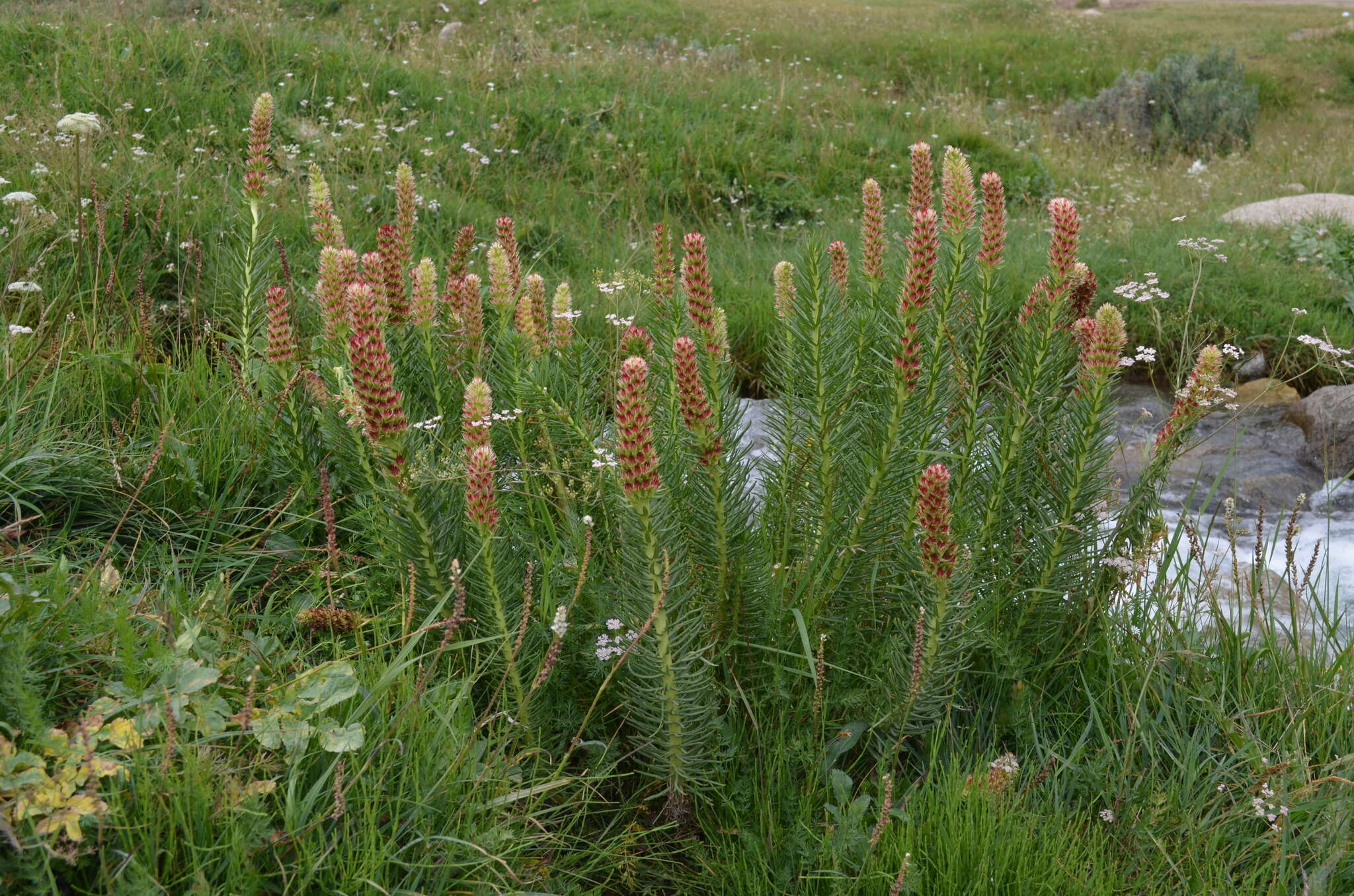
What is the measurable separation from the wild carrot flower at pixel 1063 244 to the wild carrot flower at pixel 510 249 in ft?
4.64

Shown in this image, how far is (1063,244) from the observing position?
2346 millimetres

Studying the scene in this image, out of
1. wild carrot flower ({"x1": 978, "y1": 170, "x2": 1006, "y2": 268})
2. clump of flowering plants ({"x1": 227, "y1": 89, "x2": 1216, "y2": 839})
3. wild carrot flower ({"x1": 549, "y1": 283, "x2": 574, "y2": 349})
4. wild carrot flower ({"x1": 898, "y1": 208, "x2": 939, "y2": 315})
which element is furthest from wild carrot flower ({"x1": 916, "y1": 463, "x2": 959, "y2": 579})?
wild carrot flower ({"x1": 549, "y1": 283, "x2": 574, "y2": 349})

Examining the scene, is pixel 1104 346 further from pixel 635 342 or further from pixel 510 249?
pixel 510 249

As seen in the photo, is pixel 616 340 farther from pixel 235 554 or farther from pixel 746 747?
pixel 746 747

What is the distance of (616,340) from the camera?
4820 millimetres

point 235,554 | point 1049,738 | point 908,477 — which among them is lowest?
point 1049,738

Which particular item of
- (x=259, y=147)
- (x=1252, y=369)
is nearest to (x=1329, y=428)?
(x=1252, y=369)

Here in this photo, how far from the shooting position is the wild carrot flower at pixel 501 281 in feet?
8.96

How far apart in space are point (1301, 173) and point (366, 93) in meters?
10.3

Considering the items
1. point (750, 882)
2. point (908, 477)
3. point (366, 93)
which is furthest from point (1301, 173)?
point (750, 882)

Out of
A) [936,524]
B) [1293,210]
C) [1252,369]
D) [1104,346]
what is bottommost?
[1252,369]

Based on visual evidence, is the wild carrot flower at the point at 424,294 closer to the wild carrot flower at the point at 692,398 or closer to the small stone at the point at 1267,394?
the wild carrot flower at the point at 692,398

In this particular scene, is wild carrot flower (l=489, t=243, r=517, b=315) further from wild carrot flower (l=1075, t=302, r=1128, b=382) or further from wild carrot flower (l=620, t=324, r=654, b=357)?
wild carrot flower (l=1075, t=302, r=1128, b=382)

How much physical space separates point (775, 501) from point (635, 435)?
950 mm
